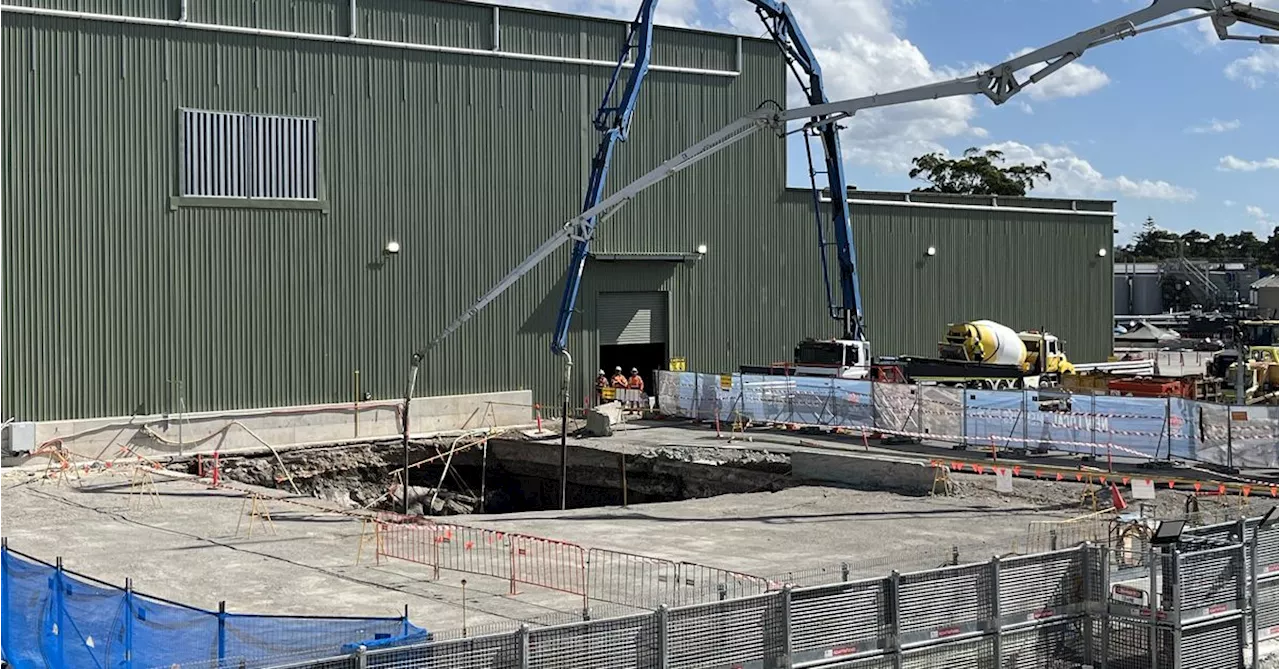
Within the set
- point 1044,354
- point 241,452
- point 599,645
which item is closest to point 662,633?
point 599,645

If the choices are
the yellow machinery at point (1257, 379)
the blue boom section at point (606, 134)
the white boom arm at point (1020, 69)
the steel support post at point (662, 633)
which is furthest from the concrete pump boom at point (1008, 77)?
the yellow machinery at point (1257, 379)

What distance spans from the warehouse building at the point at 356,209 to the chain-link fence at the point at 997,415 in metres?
5.19

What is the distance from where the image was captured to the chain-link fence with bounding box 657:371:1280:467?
110 feet

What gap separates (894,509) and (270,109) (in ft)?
66.8

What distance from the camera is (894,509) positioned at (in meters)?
31.0

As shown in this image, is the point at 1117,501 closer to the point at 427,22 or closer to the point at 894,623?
the point at 894,623

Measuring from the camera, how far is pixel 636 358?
165ft

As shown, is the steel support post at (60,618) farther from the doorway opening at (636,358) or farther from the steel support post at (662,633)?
the doorway opening at (636,358)

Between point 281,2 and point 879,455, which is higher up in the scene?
point 281,2

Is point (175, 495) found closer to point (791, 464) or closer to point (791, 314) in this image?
point (791, 464)

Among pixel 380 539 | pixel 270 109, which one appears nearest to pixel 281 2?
pixel 270 109

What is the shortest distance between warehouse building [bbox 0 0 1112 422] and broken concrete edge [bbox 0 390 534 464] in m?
0.45

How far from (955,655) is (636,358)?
33813 millimetres

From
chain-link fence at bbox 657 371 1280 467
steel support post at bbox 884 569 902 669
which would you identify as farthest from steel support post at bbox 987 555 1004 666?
chain-link fence at bbox 657 371 1280 467
